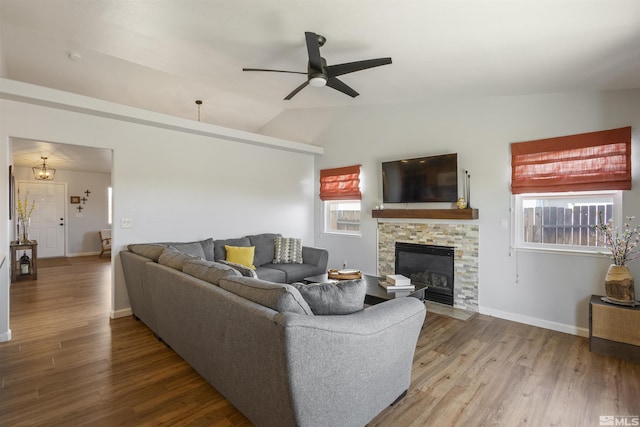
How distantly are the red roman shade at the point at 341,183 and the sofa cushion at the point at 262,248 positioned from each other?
1.43 m

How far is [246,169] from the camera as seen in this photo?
5105mm

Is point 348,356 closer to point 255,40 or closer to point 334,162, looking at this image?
point 255,40

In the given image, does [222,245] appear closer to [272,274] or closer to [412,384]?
[272,274]

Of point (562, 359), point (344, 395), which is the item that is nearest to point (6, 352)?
point (344, 395)

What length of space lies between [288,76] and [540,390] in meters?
3.72

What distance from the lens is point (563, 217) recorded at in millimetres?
3410

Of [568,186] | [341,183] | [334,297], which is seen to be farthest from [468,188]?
[334,297]

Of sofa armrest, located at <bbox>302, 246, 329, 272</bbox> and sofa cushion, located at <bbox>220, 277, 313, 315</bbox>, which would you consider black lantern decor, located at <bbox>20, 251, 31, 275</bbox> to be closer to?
sofa armrest, located at <bbox>302, 246, 329, 272</bbox>

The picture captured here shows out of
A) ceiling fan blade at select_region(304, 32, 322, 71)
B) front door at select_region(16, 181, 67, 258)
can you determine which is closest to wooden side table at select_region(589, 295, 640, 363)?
ceiling fan blade at select_region(304, 32, 322, 71)

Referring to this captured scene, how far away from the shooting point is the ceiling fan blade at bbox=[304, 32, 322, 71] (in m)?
2.19

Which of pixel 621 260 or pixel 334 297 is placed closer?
pixel 334 297

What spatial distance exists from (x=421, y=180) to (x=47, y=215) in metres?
9.16

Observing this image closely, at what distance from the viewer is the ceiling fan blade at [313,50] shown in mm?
2189

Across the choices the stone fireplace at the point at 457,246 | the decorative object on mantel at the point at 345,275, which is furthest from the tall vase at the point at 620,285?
the decorative object on mantel at the point at 345,275
